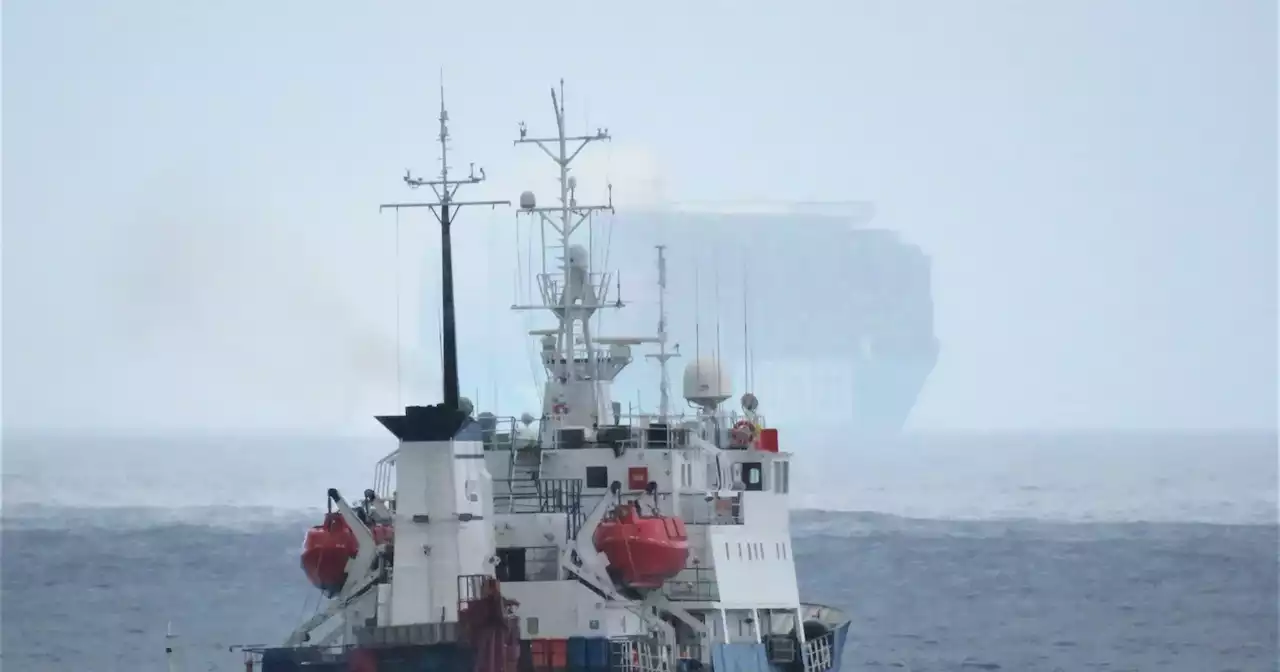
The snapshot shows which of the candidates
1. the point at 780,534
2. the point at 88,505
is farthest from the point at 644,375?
the point at 88,505

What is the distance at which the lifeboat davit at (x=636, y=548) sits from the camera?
121ft

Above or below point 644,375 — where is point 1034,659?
below

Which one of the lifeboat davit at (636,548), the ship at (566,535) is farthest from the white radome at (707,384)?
the lifeboat davit at (636,548)

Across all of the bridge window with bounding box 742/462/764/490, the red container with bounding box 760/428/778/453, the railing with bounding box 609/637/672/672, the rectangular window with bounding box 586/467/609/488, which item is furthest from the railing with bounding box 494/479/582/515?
the red container with bounding box 760/428/778/453

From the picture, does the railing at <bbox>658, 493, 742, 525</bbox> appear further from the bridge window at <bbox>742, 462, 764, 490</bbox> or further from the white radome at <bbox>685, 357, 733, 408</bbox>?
the white radome at <bbox>685, 357, 733, 408</bbox>

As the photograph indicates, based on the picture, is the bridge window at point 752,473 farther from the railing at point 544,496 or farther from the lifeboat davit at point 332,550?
the lifeboat davit at point 332,550

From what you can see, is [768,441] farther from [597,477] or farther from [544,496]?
[544,496]

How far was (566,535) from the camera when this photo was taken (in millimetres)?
38156

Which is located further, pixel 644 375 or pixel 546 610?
pixel 644 375

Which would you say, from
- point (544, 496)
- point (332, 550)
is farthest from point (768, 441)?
point (332, 550)

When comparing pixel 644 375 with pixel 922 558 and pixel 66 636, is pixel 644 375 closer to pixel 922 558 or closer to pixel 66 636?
pixel 66 636

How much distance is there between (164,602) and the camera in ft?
222

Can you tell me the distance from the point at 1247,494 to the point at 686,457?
7381 cm

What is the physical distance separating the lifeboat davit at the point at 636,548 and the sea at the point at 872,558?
67.0 ft
